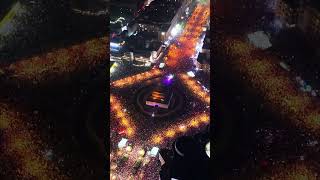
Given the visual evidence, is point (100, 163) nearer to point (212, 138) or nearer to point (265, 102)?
point (212, 138)

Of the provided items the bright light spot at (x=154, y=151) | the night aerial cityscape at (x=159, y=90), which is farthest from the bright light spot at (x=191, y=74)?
the bright light spot at (x=154, y=151)

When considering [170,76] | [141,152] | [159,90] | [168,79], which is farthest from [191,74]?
[141,152]

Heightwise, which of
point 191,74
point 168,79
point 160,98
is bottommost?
point 160,98

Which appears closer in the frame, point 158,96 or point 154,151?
point 154,151

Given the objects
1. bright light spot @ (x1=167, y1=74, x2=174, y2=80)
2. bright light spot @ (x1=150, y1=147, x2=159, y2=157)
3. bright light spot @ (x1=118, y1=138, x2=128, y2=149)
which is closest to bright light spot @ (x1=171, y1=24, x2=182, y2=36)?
bright light spot @ (x1=167, y1=74, x2=174, y2=80)

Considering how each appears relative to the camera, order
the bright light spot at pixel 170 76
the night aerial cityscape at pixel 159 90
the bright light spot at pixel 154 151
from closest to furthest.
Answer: the night aerial cityscape at pixel 159 90, the bright light spot at pixel 154 151, the bright light spot at pixel 170 76

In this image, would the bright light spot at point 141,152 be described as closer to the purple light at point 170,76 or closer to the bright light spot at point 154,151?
the bright light spot at point 154,151

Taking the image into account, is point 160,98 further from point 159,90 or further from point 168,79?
point 168,79

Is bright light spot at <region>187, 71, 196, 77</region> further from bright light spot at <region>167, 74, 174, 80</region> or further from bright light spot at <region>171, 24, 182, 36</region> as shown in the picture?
bright light spot at <region>171, 24, 182, 36</region>
